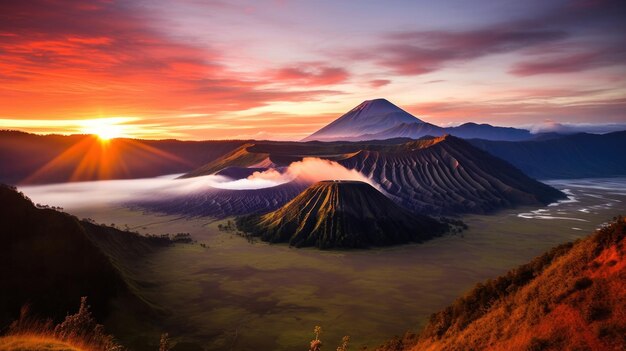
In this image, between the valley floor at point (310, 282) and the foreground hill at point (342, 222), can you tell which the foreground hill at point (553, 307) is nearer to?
the valley floor at point (310, 282)

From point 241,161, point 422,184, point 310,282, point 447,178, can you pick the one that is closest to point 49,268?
point 310,282

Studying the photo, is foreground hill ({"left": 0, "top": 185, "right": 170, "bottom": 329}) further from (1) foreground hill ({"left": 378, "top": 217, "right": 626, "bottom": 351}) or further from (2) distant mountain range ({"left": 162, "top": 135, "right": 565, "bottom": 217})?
(2) distant mountain range ({"left": 162, "top": 135, "right": 565, "bottom": 217})

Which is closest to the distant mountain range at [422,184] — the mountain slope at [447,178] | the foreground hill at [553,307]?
the mountain slope at [447,178]

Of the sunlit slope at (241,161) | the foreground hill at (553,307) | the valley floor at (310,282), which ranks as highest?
the sunlit slope at (241,161)

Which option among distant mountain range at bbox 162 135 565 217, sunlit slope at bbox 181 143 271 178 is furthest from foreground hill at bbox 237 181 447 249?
sunlit slope at bbox 181 143 271 178

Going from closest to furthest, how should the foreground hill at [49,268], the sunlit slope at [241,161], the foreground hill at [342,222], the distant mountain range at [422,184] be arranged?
the foreground hill at [49,268] < the foreground hill at [342,222] < the distant mountain range at [422,184] < the sunlit slope at [241,161]

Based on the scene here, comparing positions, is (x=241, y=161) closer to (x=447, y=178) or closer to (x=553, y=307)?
(x=447, y=178)
